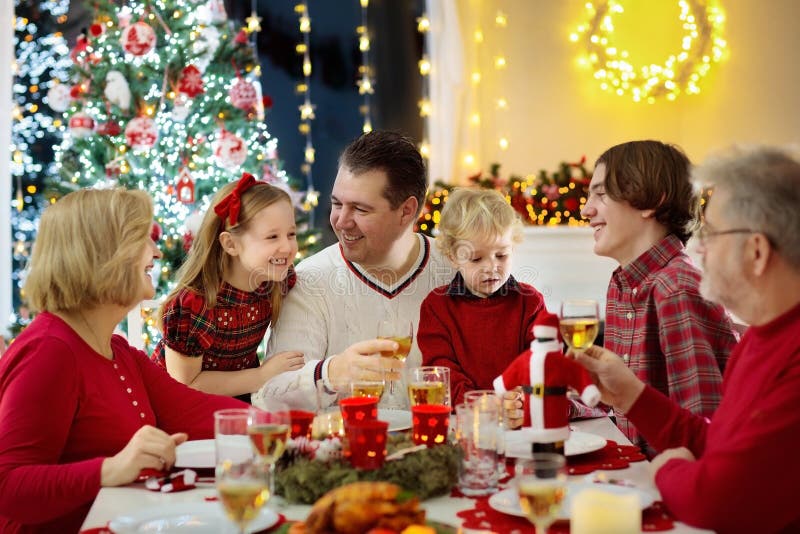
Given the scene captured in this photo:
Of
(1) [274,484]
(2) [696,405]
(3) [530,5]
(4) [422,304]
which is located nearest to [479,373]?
(4) [422,304]

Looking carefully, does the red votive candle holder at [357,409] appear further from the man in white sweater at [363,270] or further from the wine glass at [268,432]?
the man in white sweater at [363,270]

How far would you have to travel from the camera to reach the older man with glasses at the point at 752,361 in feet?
4.70

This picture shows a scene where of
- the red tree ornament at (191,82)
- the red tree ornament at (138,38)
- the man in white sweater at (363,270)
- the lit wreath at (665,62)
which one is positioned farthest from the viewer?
the lit wreath at (665,62)

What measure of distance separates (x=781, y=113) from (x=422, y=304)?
341cm

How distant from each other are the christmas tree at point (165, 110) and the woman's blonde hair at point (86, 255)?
10.6 feet

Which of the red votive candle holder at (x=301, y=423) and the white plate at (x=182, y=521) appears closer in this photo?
the white plate at (x=182, y=521)

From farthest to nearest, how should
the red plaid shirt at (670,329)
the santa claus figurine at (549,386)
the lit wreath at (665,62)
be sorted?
the lit wreath at (665,62), the red plaid shirt at (670,329), the santa claus figurine at (549,386)

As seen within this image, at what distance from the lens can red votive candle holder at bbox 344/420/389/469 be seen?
5.16ft

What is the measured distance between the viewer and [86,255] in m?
1.94

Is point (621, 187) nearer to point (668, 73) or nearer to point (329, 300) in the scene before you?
point (329, 300)

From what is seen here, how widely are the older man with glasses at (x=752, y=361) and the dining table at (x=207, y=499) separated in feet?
0.23

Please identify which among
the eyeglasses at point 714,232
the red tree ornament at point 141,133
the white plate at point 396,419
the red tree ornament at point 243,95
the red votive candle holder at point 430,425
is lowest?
the white plate at point 396,419

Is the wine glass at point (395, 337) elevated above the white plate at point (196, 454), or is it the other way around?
the wine glass at point (395, 337)

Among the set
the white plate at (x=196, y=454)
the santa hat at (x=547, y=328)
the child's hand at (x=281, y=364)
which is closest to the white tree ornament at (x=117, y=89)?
the child's hand at (x=281, y=364)
